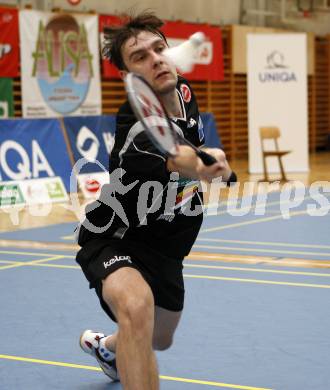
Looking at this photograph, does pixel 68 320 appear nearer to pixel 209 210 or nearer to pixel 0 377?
pixel 0 377

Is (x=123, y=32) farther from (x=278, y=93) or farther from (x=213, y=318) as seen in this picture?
(x=278, y=93)

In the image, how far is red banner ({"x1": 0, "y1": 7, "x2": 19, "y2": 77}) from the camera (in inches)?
579

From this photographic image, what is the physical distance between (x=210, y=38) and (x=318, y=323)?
14.6 meters

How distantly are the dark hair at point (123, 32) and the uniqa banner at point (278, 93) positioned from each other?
43.5 feet

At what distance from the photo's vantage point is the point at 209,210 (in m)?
11.7

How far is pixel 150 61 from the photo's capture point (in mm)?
3457

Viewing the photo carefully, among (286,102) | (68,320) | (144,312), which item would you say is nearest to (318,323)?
(68,320)

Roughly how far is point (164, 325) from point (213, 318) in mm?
1890

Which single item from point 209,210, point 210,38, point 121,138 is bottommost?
point 209,210

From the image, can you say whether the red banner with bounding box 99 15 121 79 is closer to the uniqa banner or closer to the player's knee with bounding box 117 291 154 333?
the uniqa banner

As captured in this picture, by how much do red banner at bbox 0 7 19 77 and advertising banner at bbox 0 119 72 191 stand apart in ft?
6.85

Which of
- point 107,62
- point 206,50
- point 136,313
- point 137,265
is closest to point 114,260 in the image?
point 137,265

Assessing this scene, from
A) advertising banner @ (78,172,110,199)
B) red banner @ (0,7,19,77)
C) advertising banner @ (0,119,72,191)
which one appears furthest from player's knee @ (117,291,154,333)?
red banner @ (0,7,19,77)

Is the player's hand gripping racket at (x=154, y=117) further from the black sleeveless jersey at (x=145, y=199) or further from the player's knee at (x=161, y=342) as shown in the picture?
the player's knee at (x=161, y=342)
